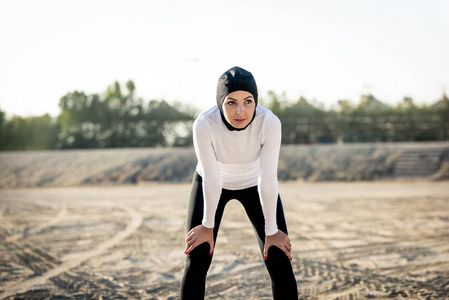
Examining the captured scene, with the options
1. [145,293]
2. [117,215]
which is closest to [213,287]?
[145,293]

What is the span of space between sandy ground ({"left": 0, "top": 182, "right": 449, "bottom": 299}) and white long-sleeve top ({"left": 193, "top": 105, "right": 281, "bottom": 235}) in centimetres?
168

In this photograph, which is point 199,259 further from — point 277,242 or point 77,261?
point 77,261

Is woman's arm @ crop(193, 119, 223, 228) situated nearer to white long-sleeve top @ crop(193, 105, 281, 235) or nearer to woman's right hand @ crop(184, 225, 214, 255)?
white long-sleeve top @ crop(193, 105, 281, 235)

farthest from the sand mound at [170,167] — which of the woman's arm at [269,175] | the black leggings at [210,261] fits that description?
the woman's arm at [269,175]

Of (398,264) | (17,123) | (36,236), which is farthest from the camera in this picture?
(17,123)

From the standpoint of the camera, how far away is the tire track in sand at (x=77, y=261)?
4.05 metres

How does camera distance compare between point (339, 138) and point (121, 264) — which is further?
point (339, 138)

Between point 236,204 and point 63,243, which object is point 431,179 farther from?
point 63,243

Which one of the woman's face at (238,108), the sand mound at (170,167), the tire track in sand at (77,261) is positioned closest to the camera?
the woman's face at (238,108)

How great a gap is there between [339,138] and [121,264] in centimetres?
2380

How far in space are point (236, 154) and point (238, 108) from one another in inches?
15.0

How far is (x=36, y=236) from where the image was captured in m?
6.75

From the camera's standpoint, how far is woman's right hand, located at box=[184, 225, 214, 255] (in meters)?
2.51

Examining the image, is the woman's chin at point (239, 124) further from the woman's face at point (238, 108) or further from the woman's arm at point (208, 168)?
the woman's arm at point (208, 168)
